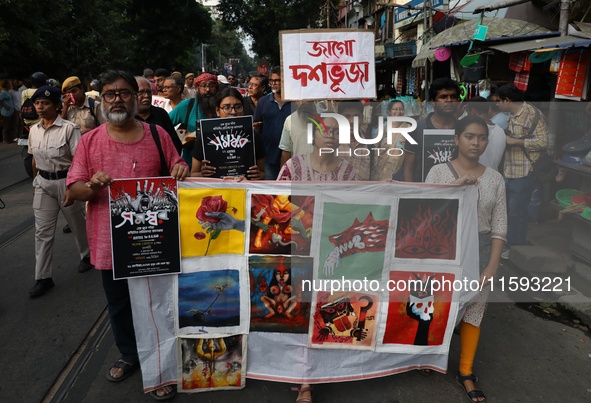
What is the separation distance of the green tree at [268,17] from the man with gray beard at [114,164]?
27.6 meters

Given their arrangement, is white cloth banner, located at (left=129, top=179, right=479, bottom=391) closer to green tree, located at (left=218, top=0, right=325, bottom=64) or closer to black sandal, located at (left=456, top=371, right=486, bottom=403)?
black sandal, located at (left=456, top=371, right=486, bottom=403)

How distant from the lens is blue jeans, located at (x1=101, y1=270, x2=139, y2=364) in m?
2.98

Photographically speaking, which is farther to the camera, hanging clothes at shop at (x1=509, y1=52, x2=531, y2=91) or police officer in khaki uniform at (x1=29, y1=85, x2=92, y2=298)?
hanging clothes at shop at (x1=509, y1=52, x2=531, y2=91)

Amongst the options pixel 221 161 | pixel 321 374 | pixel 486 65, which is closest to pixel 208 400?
pixel 321 374

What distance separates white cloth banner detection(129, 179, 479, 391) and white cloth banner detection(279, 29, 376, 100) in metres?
1.08

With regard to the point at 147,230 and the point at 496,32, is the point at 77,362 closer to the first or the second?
the point at 147,230

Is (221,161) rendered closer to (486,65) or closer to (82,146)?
(82,146)

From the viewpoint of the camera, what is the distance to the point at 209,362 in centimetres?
286

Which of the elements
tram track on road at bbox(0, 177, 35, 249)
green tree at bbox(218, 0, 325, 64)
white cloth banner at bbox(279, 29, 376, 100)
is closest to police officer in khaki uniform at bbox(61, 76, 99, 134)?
tram track on road at bbox(0, 177, 35, 249)

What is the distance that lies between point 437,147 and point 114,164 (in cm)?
230

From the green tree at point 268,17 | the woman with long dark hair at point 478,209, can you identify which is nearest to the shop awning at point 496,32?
the woman with long dark hair at point 478,209

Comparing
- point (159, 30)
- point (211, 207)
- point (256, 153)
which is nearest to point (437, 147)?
point (256, 153)

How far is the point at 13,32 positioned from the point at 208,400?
48.2 feet

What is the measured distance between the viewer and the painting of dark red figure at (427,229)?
Answer: 281 centimetres
